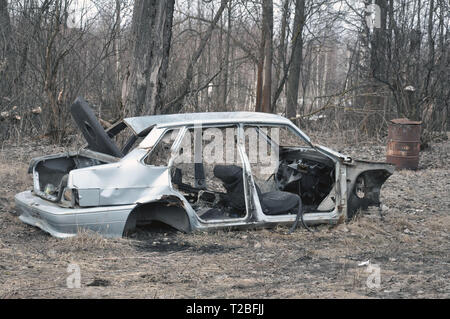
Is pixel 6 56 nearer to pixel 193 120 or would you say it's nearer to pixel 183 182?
pixel 183 182

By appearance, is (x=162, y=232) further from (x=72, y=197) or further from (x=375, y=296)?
(x=375, y=296)

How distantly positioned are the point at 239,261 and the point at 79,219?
1.72 metres

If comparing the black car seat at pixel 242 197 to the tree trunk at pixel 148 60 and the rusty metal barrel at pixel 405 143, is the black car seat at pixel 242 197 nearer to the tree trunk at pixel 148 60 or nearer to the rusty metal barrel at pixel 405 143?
the tree trunk at pixel 148 60

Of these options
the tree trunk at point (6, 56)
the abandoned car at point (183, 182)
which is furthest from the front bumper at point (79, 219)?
the tree trunk at point (6, 56)

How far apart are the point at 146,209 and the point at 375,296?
304cm

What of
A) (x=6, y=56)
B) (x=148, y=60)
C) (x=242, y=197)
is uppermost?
(x=6, y=56)

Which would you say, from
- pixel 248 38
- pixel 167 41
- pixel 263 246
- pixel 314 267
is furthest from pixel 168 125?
pixel 248 38

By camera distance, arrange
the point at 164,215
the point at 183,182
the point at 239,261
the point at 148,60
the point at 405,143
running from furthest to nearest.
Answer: the point at 405,143 < the point at 148,60 < the point at 183,182 < the point at 164,215 < the point at 239,261

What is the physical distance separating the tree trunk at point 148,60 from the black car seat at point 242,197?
385 cm

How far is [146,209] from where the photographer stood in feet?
22.5

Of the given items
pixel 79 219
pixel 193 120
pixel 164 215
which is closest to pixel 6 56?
pixel 193 120

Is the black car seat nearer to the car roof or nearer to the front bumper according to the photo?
the car roof

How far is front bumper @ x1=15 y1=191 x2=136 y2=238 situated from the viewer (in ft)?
20.5

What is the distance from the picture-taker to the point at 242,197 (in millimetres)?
7176
